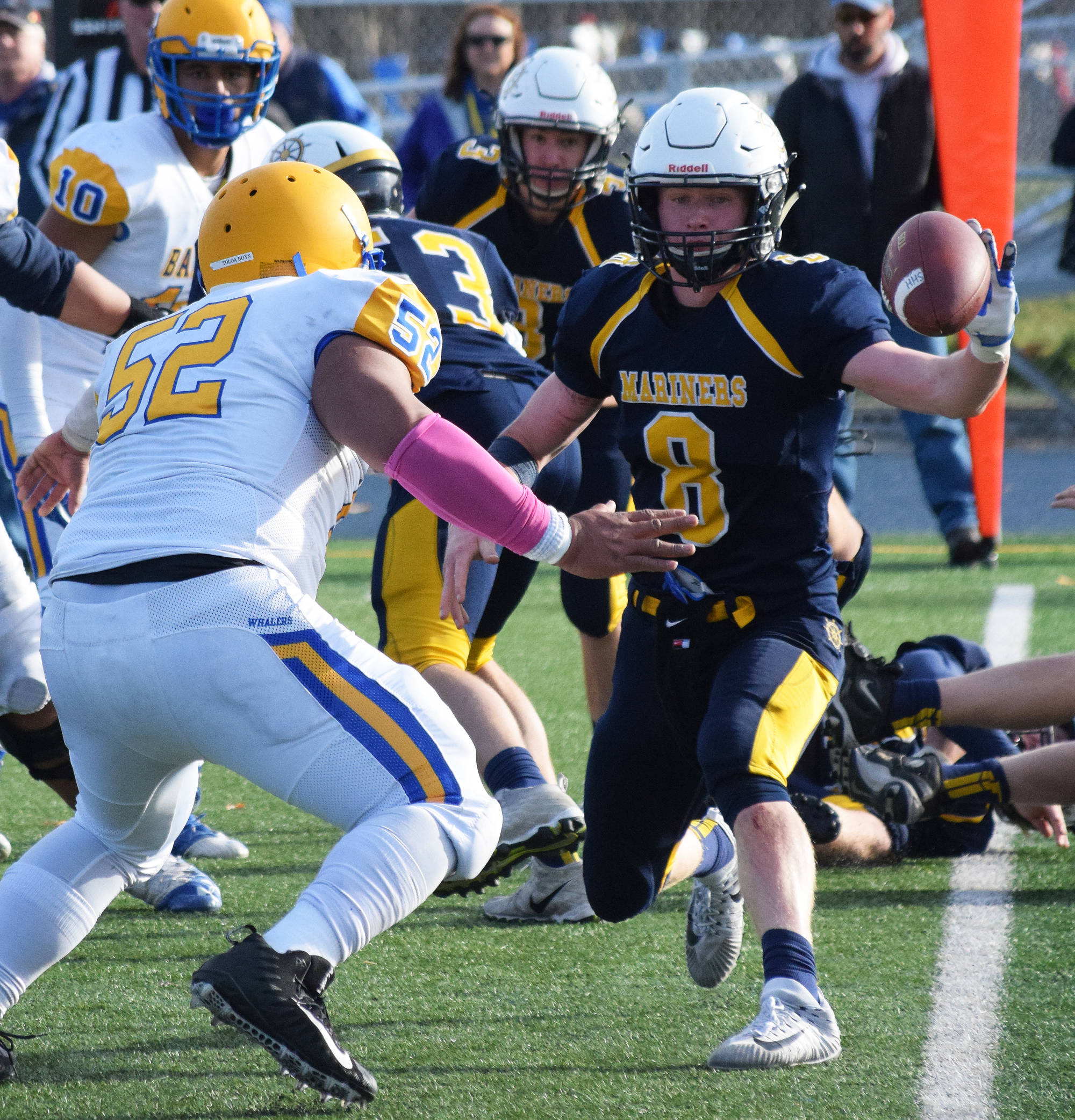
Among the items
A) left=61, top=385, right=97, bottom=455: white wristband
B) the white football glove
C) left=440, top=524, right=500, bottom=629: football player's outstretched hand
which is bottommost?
left=440, top=524, right=500, bottom=629: football player's outstretched hand

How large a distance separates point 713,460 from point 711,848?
80 centimetres

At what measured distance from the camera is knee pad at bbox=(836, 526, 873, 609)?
3.97m

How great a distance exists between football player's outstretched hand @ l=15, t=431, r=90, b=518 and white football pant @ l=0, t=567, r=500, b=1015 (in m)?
0.77

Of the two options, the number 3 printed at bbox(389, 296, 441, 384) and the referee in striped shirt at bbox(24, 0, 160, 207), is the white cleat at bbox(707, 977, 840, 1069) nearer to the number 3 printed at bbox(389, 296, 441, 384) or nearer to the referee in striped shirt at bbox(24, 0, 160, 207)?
the number 3 printed at bbox(389, 296, 441, 384)

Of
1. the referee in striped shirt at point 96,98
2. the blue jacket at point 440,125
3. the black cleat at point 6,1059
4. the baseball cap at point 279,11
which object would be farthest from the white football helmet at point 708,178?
the baseball cap at point 279,11

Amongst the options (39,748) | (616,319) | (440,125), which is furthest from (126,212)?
(440,125)

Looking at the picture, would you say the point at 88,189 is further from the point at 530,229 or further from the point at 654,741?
the point at 654,741

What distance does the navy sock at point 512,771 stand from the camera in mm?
3471

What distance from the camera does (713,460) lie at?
9.91 feet

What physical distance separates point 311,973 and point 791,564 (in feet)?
4.12

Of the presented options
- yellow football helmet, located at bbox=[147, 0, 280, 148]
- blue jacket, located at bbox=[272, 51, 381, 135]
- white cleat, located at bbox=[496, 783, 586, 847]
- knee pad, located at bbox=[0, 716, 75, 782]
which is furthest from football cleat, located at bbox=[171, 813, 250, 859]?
blue jacket, located at bbox=[272, 51, 381, 135]

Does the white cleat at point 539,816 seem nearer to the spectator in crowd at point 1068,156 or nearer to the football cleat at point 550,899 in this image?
the football cleat at point 550,899

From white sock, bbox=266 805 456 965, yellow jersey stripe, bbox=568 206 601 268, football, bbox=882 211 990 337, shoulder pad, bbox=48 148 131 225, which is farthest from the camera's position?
yellow jersey stripe, bbox=568 206 601 268

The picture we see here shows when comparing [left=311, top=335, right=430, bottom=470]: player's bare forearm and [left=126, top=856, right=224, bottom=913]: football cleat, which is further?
[left=126, top=856, right=224, bottom=913]: football cleat
